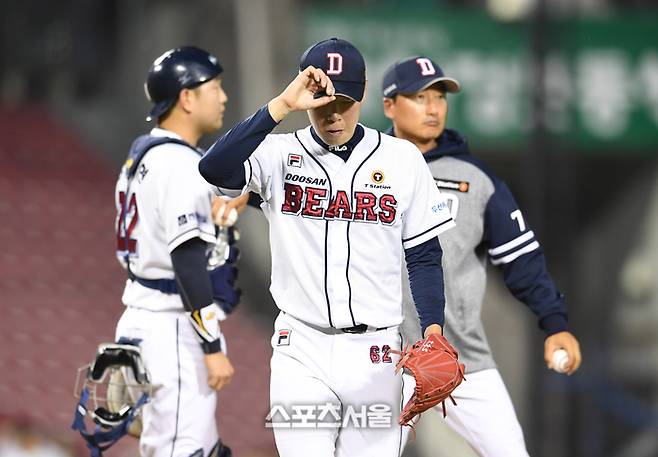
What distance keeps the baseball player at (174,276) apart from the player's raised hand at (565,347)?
46.0 inches

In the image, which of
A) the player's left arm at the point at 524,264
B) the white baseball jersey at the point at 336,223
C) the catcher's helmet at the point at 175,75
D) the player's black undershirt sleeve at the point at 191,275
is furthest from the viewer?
the catcher's helmet at the point at 175,75

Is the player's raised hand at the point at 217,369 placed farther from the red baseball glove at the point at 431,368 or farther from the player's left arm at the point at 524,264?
the player's left arm at the point at 524,264

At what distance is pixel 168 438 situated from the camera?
181 inches

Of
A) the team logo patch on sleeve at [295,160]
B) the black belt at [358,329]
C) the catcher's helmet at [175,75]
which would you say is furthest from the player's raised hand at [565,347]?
the catcher's helmet at [175,75]

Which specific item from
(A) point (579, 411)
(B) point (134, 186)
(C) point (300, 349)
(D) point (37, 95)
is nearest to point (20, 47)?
(D) point (37, 95)

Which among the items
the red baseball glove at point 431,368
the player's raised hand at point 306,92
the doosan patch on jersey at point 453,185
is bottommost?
the red baseball glove at point 431,368

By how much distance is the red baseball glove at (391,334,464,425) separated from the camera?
3.77 metres

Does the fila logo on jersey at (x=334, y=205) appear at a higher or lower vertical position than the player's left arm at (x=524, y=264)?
higher

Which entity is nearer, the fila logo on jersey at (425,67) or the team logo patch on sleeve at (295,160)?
the team logo patch on sleeve at (295,160)

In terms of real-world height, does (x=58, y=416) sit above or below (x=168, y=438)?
below

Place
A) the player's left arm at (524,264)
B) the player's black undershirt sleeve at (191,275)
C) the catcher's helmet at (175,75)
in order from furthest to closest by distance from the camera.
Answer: the catcher's helmet at (175,75) < the player's left arm at (524,264) < the player's black undershirt sleeve at (191,275)

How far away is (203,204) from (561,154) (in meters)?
6.70

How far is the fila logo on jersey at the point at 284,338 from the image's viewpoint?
3943 millimetres

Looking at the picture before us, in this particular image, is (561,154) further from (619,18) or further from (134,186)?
(134,186)
